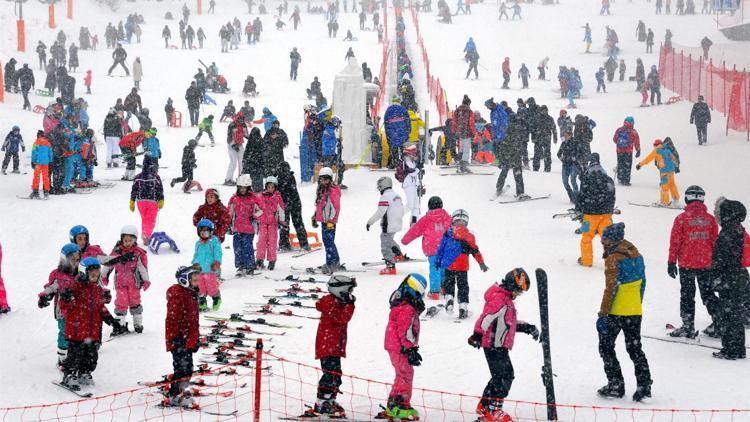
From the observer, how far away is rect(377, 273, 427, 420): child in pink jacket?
340 inches

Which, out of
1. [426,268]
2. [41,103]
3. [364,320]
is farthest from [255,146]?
[41,103]

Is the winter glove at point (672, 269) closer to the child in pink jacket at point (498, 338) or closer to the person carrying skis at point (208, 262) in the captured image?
the child in pink jacket at point (498, 338)

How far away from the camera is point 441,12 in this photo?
59312 mm

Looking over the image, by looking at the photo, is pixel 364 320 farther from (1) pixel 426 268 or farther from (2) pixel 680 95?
(2) pixel 680 95

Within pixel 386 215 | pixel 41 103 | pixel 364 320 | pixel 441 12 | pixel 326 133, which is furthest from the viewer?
pixel 441 12

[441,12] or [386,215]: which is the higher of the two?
[441,12]

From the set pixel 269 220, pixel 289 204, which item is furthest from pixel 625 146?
pixel 269 220

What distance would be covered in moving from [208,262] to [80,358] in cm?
296

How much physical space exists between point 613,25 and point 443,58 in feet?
44.7

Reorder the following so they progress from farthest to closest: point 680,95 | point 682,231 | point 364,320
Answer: point 680,95, point 364,320, point 682,231

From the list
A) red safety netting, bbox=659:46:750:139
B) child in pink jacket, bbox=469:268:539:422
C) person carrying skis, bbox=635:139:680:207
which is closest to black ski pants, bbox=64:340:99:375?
child in pink jacket, bbox=469:268:539:422

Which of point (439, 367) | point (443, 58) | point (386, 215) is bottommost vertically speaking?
point (439, 367)

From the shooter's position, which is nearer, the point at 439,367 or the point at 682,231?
the point at 439,367

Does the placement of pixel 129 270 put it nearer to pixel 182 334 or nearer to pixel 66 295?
pixel 66 295
